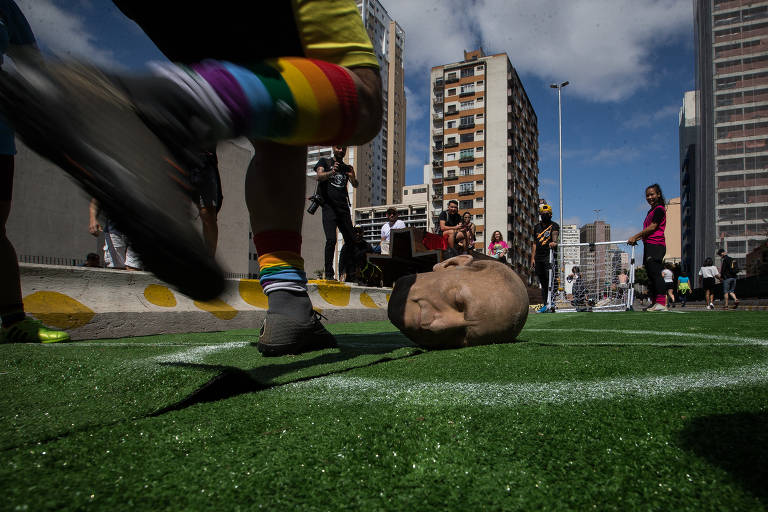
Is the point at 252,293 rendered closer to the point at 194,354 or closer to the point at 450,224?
the point at 194,354

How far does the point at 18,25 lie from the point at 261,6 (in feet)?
3.12

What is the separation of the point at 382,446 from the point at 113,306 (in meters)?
3.50

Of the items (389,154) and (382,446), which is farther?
(389,154)

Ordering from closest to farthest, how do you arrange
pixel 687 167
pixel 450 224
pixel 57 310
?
pixel 57 310 < pixel 450 224 < pixel 687 167

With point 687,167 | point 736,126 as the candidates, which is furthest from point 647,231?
point 687,167

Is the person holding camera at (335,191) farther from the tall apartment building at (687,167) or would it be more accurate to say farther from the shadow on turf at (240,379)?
the tall apartment building at (687,167)

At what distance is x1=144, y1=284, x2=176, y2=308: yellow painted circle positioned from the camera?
3.83m

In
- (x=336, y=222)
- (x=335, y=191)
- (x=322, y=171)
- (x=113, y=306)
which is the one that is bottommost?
(x=113, y=306)

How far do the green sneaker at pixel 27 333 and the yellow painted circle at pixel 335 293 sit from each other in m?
3.67

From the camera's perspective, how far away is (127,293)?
371 cm

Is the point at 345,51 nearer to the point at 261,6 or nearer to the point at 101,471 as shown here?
the point at 261,6

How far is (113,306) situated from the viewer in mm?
3498

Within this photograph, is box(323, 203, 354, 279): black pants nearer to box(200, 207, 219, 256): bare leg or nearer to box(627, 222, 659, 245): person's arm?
box(627, 222, 659, 245): person's arm

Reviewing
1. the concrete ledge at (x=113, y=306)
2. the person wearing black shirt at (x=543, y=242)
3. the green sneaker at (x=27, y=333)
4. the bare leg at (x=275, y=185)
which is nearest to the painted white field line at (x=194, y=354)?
the concrete ledge at (x=113, y=306)
